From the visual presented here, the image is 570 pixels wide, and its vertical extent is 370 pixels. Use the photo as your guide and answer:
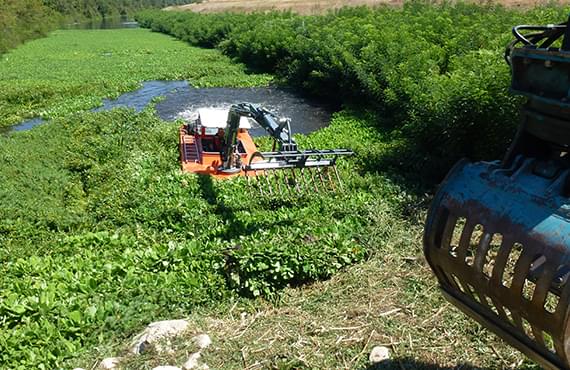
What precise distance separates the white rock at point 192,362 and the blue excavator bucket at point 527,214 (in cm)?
316

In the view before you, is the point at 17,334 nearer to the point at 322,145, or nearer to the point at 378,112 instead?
the point at 322,145

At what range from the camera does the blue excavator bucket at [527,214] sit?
2648mm

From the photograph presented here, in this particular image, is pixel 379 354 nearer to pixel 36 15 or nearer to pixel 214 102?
pixel 214 102

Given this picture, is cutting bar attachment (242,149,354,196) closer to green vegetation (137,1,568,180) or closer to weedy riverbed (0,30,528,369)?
weedy riverbed (0,30,528,369)

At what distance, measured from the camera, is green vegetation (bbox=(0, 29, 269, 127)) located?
80.8 ft

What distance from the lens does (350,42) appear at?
2248 cm

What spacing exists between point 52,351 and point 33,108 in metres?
20.5

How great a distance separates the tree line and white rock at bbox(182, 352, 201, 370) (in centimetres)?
4441

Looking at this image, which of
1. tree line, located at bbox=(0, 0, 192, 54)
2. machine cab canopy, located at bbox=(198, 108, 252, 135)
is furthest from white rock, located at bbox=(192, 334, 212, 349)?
tree line, located at bbox=(0, 0, 192, 54)

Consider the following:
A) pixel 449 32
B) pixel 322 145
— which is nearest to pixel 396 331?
pixel 322 145

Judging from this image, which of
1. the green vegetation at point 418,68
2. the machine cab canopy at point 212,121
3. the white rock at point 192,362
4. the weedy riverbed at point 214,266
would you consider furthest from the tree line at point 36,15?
the white rock at point 192,362

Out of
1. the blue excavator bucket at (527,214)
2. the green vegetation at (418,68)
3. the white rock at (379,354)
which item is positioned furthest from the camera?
the green vegetation at (418,68)

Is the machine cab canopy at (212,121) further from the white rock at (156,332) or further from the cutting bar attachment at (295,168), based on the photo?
the white rock at (156,332)

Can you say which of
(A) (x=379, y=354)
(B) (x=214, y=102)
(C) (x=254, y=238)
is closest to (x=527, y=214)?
(A) (x=379, y=354)
